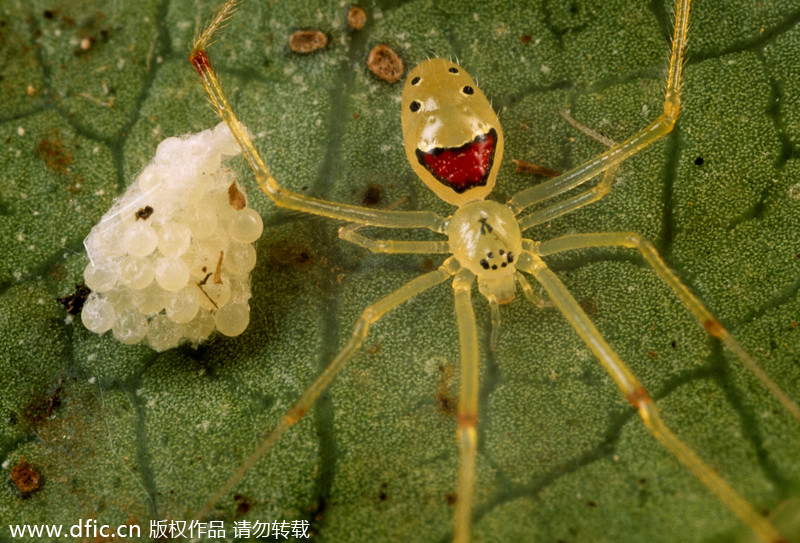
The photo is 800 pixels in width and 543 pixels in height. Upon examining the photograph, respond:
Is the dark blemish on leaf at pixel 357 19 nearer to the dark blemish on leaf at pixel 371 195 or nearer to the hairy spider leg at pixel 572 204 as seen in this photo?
the dark blemish on leaf at pixel 371 195

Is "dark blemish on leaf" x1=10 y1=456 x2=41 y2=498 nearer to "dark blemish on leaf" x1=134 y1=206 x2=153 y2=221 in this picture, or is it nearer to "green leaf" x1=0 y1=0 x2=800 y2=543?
"green leaf" x1=0 y1=0 x2=800 y2=543

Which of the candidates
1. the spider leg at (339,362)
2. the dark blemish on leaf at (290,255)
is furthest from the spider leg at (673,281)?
the dark blemish on leaf at (290,255)

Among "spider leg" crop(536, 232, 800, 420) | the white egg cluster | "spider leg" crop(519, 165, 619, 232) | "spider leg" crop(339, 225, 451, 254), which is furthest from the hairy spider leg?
the white egg cluster

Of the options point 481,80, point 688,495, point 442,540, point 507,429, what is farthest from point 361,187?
point 688,495

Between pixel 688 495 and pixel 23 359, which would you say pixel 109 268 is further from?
pixel 688 495

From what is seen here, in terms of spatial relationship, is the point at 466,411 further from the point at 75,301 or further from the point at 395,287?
the point at 75,301

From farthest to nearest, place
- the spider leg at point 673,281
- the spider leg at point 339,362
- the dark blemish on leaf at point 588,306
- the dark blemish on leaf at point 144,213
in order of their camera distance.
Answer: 1. the dark blemish on leaf at point 588,306
2. the dark blemish on leaf at point 144,213
3. the spider leg at point 339,362
4. the spider leg at point 673,281

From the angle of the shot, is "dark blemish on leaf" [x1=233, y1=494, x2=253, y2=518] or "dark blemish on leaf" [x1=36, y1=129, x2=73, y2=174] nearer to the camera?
"dark blemish on leaf" [x1=233, y1=494, x2=253, y2=518]
